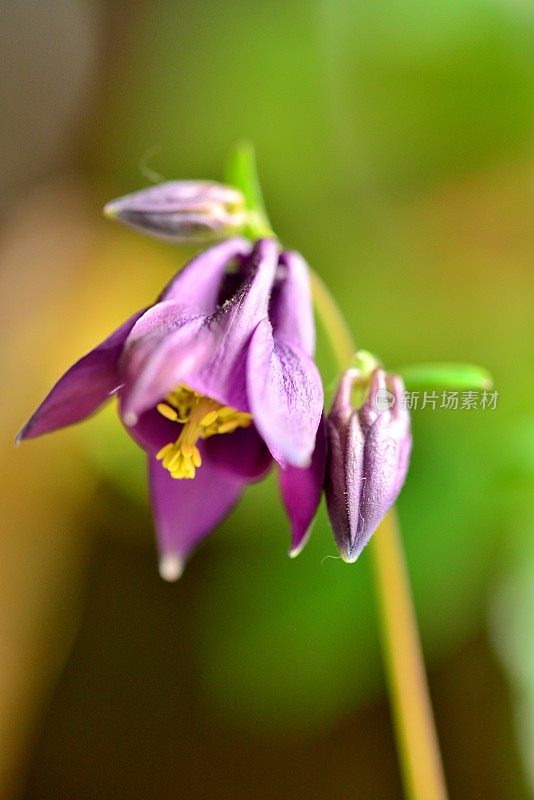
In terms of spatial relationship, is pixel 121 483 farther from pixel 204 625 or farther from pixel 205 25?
pixel 205 25

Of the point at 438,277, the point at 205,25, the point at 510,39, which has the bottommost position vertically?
the point at 438,277

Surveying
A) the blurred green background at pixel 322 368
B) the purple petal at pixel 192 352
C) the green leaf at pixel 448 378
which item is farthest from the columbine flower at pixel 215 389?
the blurred green background at pixel 322 368

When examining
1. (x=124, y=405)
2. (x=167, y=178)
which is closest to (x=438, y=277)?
(x=167, y=178)

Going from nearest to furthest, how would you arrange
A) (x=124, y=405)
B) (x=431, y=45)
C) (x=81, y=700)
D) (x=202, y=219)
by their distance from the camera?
1. (x=124, y=405)
2. (x=202, y=219)
3. (x=81, y=700)
4. (x=431, y=45)

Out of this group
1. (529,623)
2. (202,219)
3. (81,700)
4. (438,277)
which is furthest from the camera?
(438,277)

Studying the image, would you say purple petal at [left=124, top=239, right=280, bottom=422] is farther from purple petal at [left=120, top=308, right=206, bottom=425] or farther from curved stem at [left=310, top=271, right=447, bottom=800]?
curved stem at [left=310, top=271, right=447, bottom=800]

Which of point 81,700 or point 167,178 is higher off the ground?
point 167,178

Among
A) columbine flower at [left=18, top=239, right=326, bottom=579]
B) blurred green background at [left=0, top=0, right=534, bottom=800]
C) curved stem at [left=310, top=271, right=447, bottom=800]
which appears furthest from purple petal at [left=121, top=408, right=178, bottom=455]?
blurred green background at [left=0, top=0, right=534, bottom=800]

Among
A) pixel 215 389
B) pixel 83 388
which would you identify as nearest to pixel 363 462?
pixel 215 389
